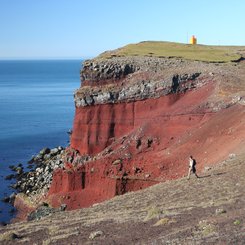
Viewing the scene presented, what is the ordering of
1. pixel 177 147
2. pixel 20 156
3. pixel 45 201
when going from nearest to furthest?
pixel 177 147, pixel 45 201, pixel 20 156

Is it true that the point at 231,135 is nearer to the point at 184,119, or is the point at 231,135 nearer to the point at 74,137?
the point at 184,119

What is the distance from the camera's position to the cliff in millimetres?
42156

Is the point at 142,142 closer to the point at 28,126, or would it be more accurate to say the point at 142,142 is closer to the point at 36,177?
the point at 36,177

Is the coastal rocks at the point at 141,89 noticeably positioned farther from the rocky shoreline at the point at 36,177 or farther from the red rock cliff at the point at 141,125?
the rocky shoreline at the point at 36,177

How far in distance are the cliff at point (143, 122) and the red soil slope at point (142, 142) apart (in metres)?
0.09

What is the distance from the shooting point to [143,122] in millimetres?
49281

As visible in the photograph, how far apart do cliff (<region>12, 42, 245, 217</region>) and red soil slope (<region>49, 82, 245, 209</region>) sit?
0.29 feet

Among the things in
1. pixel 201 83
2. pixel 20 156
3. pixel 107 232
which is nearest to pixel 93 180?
pixel 201 83

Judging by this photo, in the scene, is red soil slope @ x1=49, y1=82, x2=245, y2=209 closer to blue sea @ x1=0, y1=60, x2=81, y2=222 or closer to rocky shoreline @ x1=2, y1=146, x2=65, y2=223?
rocky shoreline @ x1=2, y1=146, x2=65, y2=223

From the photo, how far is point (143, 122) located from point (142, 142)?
339cm

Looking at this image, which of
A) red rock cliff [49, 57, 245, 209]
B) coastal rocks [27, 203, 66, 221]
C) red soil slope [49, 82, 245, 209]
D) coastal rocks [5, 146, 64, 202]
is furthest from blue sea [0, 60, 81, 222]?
red rock cliff [49, 57, 245, 209]

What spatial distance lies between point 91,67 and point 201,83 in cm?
1182

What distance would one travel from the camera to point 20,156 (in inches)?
3061

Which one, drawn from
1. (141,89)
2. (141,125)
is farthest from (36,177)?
(141,89)
